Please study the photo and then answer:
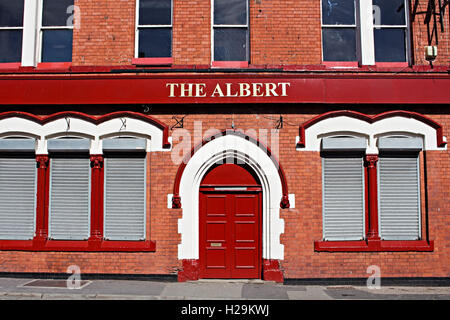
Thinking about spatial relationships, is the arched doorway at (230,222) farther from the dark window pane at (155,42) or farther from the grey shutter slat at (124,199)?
the dark window pane at (155,42)

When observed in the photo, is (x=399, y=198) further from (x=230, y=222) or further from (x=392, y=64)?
(x=230, y=222)

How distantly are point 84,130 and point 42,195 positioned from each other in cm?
179

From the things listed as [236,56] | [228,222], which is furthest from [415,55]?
[228,222]

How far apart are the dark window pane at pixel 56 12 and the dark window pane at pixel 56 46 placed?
0.22 metres

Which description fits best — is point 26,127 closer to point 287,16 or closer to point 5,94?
point 5,94

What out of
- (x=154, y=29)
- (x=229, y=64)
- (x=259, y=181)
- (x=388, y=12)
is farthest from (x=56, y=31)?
(x=388, y=12)

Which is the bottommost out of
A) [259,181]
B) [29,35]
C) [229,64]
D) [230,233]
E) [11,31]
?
[230,233]

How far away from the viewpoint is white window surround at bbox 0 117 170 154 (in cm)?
882

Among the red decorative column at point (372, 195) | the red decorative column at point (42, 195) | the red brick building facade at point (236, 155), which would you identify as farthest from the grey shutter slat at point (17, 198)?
the red decorative column at point (372, 195)

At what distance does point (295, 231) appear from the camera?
8.59 meters

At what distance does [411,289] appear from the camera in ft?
27.1
